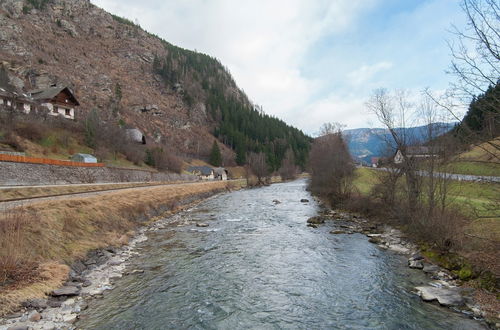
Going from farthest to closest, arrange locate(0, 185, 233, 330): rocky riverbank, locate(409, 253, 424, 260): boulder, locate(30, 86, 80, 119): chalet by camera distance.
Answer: locate(30, 86, 80, 119): chalet < locate(409, 253, 424, 260): boulder < locate(0, 185, 233, 330): rocky riverbank

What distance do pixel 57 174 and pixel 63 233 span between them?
67.2 feet

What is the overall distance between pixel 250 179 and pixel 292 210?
2058 inches

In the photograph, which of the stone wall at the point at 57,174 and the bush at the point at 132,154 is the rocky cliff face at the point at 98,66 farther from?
the stone wall at the point at 57,174

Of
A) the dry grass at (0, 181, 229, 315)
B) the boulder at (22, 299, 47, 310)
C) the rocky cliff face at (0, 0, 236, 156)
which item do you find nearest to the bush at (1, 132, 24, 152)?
the dry grass at (0, 181, 229, 315)

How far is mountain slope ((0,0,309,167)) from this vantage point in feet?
306

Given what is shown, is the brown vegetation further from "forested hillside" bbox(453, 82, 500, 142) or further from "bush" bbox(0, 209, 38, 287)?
"bush" bbox(0, 209, 38, 287)

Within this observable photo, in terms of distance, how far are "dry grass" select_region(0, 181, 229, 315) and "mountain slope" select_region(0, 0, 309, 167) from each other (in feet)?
195

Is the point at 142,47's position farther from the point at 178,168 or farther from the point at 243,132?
the point at 178,168

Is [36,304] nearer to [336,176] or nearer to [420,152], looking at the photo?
[420,152]

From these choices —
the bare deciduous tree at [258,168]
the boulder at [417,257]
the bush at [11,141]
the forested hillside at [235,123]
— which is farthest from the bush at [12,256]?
the forested hillside at [235,123]

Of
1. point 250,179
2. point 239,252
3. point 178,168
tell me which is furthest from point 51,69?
point 239,252

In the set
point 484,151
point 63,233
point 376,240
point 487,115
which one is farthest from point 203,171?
point 487,115

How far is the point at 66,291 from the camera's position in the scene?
9516 millimetres

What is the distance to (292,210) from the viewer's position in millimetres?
31984
